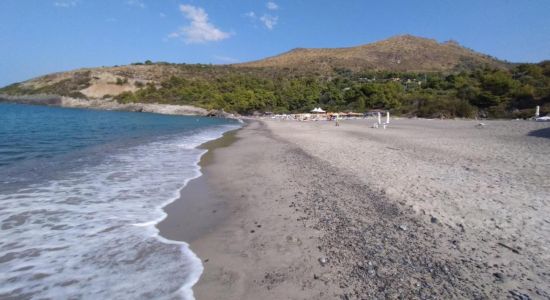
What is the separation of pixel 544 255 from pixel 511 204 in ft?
6.35

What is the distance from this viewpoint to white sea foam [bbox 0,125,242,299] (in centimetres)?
343

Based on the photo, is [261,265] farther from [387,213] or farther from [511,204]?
[511,204]

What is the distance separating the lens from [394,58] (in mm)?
108750

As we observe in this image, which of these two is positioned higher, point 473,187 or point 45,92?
point 45,92

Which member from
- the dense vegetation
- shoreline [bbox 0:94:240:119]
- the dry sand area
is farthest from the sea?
shoreline [bbox 0:94:240:119]

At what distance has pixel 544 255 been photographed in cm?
371

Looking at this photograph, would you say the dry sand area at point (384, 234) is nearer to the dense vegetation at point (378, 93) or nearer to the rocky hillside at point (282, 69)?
the dense vegetation at point (378, 93)

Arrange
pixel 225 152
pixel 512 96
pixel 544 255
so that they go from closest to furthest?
1. pixel 544 255
2. pixel 225 152
3. pixel 512 96

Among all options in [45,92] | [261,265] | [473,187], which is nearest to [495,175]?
[473,187]

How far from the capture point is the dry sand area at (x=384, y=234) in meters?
3.31

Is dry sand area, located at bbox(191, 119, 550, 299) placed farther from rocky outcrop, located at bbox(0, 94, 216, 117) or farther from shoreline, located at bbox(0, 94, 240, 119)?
rocky outcrop, located at bbox(0, 94, 216, 117)

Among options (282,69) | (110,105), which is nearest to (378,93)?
(282,69)

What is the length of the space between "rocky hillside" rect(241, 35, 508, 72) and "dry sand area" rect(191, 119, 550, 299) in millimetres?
96876

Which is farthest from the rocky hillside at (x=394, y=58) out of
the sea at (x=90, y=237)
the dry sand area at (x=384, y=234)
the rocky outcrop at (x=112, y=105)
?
the sea at (x=90, y=237)
